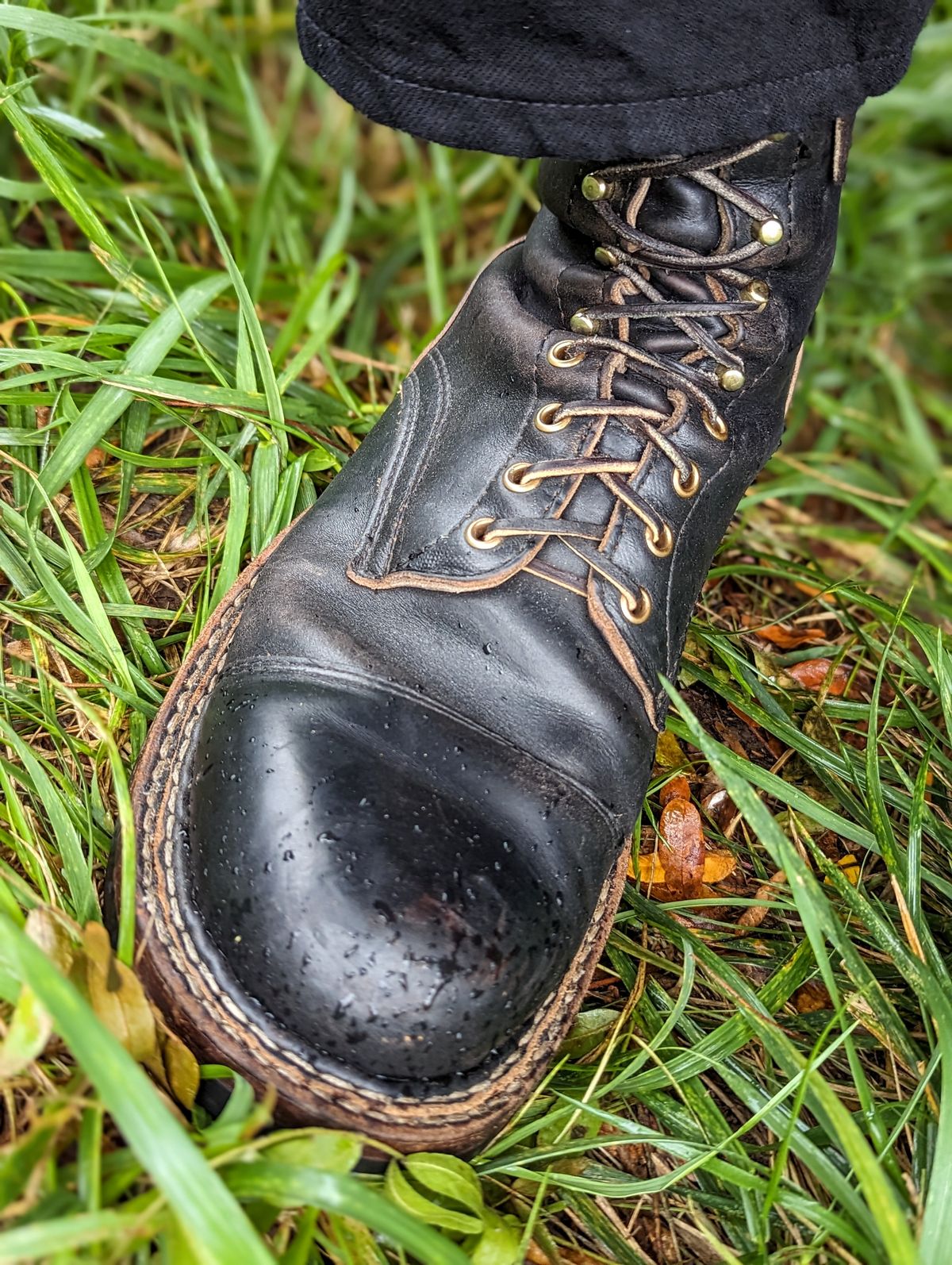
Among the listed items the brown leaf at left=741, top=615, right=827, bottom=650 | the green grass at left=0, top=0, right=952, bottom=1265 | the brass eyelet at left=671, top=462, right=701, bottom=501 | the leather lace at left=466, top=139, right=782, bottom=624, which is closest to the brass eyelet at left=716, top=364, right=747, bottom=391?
the leather lace at left=466, top=139, right=782, bottom=624

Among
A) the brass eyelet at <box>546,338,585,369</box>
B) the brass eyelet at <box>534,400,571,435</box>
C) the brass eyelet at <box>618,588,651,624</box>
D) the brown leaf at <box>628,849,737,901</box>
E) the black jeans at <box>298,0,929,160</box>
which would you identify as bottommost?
the brown leaf at <box>628,849,737,901</box>

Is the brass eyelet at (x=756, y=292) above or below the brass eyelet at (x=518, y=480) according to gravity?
above

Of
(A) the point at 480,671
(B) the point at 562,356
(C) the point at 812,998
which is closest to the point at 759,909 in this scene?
(C) the point at 812,998

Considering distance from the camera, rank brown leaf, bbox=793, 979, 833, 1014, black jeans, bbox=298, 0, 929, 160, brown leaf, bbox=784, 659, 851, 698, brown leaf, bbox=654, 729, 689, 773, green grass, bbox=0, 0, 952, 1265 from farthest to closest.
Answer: brown leaf, bbox=784, 659, 851, 698 < brown leaf, bbox=654, 729, 689, 773 < brown leaf, bbox=793, 979, 833, 1014 < black jeans, bbox=298, 0, 929, 160 < green grass, bbox=0, 0, 952, 1265

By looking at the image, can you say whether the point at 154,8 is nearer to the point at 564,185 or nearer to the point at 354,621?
the point at 564,185

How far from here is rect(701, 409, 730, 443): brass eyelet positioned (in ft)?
4.02

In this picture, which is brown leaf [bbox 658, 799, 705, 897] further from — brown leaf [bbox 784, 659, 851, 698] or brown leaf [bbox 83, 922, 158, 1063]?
brown leaf [bbox 83, 922, 158, 1063]

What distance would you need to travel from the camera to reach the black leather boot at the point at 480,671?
0.98 m

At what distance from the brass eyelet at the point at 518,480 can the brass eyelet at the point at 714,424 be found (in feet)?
0.76

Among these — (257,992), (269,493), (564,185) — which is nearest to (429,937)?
(257,992)

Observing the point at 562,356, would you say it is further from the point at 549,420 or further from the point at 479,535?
the point at 479,535

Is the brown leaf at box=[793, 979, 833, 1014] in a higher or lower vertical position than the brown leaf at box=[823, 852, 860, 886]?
lower

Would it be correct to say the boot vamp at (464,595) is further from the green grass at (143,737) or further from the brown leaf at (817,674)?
the brown leaf at (817,674)

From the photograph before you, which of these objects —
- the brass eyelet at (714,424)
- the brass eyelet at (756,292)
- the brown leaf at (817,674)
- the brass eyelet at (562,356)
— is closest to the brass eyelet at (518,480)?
the brass eyelet at (562,356)
